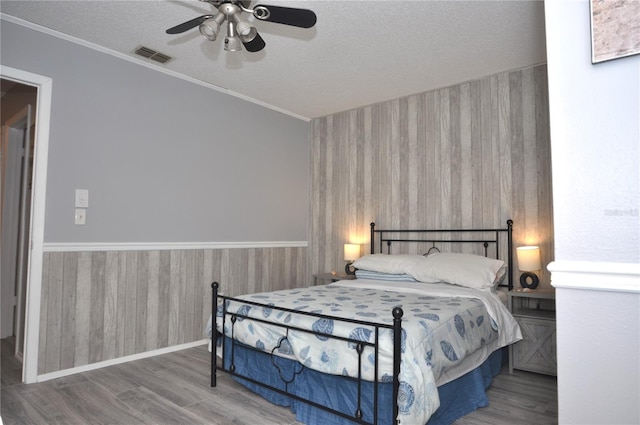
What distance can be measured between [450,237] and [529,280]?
815 mm

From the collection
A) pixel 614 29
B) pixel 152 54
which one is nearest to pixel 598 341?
pixel 614 29

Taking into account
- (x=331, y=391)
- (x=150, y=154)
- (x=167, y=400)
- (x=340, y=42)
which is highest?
(x=340, y=42)

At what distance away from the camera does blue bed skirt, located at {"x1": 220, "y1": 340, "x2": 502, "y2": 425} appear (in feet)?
6.74

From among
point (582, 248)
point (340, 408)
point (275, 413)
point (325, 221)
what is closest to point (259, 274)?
point (325, 221)

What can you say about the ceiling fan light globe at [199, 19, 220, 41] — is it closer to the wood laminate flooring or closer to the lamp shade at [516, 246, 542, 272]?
the wood laminate flooring

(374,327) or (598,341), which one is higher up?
(598,341)

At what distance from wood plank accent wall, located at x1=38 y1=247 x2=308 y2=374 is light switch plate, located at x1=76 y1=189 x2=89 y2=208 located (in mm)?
381

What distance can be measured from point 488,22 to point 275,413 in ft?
9.80

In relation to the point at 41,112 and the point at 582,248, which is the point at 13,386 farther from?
the point at 582,248

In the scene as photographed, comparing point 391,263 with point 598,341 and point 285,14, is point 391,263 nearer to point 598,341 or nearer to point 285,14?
point 285,14

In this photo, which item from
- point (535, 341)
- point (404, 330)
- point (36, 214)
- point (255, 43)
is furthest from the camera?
point (535, 341)

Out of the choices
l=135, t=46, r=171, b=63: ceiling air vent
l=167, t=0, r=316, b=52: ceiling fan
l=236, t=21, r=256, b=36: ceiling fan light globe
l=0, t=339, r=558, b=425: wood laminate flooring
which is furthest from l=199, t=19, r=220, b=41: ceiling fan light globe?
l=0, t=339, r=558, b=425: wood laminate flooring

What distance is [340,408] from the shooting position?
84.8 inches

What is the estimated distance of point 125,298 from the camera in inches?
132
